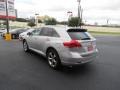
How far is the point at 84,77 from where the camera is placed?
466 centimetres

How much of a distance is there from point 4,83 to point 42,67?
1.75m

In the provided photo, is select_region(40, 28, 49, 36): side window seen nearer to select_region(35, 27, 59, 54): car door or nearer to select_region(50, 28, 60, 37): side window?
select_region(35, 27, 59, 54): car door

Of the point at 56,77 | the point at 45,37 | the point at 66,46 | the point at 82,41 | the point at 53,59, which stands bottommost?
the point at 56,77

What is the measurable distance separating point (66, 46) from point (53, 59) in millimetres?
963

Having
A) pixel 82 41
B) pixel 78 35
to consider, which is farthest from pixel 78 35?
pixel 82 41

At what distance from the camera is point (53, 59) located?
534 centimetres

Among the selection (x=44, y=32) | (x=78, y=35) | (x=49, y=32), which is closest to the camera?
(x=78, y=35)

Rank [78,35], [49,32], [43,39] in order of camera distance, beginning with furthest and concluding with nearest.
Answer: [43,39]
[49,32]
[78,35]

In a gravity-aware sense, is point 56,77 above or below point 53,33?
below

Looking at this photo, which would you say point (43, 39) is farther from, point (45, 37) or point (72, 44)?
point (72, 44)

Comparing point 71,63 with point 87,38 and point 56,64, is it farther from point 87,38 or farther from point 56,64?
point 87,38

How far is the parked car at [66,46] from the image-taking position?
15.3 feet

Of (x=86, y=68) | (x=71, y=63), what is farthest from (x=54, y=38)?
(x=86, y=68)

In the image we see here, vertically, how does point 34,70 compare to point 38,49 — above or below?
below
